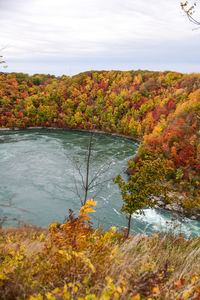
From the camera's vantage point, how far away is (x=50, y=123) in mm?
80625

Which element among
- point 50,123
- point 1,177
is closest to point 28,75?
point 50,123

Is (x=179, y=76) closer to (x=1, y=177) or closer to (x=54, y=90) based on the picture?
(x=54, y=90)

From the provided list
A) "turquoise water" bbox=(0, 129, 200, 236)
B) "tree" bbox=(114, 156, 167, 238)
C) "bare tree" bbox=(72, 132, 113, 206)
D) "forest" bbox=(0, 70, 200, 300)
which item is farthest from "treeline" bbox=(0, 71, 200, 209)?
"tree" bbox=(114, 156, 167, 238)

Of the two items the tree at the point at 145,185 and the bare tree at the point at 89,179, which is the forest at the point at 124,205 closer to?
the tree at the point at 145,185

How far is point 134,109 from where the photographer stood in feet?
282

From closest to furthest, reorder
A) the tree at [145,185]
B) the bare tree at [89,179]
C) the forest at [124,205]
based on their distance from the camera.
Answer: the forest at [124,205]
the bare tree at [89,179]
the tree at [145,185]

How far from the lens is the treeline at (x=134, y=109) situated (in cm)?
3603

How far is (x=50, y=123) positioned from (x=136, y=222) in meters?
66.9

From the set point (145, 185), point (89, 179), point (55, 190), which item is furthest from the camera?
point (89, 179)

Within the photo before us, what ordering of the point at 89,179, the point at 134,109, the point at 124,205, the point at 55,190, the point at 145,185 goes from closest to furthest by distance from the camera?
the point at 145,185
the point at 124,205
the point at 55,190
the point at 89,179
the point at 134,109

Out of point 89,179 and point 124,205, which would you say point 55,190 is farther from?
point 124,205

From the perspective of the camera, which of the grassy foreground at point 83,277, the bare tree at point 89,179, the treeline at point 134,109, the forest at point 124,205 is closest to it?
the grassy foreground at point 83,277

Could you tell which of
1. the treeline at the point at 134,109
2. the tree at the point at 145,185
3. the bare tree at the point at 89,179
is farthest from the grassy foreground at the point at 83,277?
the treeline at the point at 134,109

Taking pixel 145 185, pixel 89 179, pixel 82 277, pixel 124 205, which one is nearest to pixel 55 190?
pixel 89 179
